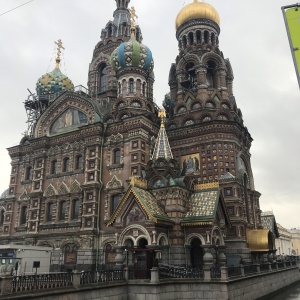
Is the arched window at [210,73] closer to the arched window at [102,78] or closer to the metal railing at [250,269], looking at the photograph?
the arched window at [102,78]

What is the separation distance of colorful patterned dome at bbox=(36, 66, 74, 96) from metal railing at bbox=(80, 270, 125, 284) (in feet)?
73.5

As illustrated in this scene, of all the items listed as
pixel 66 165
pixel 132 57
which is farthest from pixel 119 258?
pixel 132 57

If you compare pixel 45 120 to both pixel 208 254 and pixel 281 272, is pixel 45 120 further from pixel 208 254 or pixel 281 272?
pixel 281 272

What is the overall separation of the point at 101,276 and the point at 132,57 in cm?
1831

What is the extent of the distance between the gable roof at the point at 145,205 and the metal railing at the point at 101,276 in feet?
10.2

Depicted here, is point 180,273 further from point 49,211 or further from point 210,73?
point 210,73

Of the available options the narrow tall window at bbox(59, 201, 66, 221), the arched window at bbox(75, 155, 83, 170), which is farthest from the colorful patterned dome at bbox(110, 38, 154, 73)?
the narrow tall window at bbox(59, 201, 66, 221)

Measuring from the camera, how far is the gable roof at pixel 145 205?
17.9 meters

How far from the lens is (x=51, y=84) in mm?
34375

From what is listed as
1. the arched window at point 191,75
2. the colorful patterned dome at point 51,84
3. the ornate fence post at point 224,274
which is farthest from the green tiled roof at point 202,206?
the colorful patterned dome at point 51,84

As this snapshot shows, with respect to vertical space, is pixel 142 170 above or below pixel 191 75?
below

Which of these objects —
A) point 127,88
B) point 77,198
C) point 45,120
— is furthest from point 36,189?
point 127,88

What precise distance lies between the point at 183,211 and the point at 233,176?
21.8 feet

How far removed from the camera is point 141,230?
18016 millimetres
